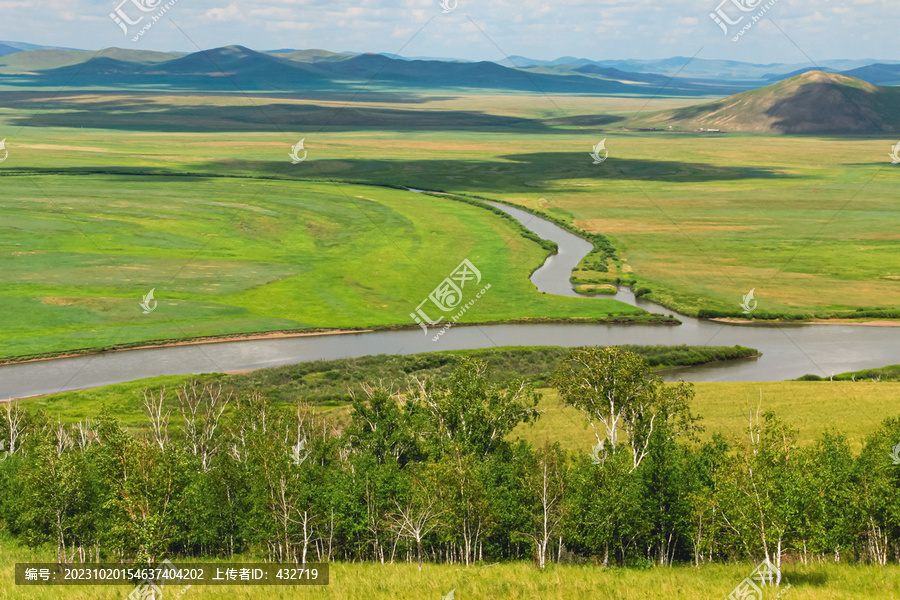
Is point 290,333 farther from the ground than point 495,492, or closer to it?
farther from the ground

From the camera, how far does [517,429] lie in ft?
206

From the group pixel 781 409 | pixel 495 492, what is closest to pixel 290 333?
pixel 781 409

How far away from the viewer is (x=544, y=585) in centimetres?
3036

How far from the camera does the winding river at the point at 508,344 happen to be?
79500 millimetres

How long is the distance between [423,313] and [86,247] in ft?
180

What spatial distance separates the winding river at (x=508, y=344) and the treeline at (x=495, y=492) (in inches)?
1394

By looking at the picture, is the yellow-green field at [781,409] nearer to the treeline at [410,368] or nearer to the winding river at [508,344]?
the treeline at [410,368]

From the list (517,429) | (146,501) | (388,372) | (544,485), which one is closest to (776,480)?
(544,485)

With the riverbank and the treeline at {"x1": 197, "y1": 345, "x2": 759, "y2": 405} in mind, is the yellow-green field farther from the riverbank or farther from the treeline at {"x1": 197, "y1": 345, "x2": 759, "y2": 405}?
the riverbank

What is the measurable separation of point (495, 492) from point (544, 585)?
8880mm

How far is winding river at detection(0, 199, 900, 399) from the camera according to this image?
79.5 metres

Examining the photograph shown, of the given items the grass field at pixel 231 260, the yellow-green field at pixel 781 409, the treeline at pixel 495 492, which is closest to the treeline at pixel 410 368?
the yellow-green field at pixel 781 409

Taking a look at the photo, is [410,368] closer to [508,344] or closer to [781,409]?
[508,344]

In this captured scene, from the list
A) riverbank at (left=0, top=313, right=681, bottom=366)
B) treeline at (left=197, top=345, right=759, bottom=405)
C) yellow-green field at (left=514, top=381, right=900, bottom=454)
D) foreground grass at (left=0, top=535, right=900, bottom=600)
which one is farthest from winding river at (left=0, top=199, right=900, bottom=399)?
foreground grass at (left=0, top=535, right=900, bottom=600)
